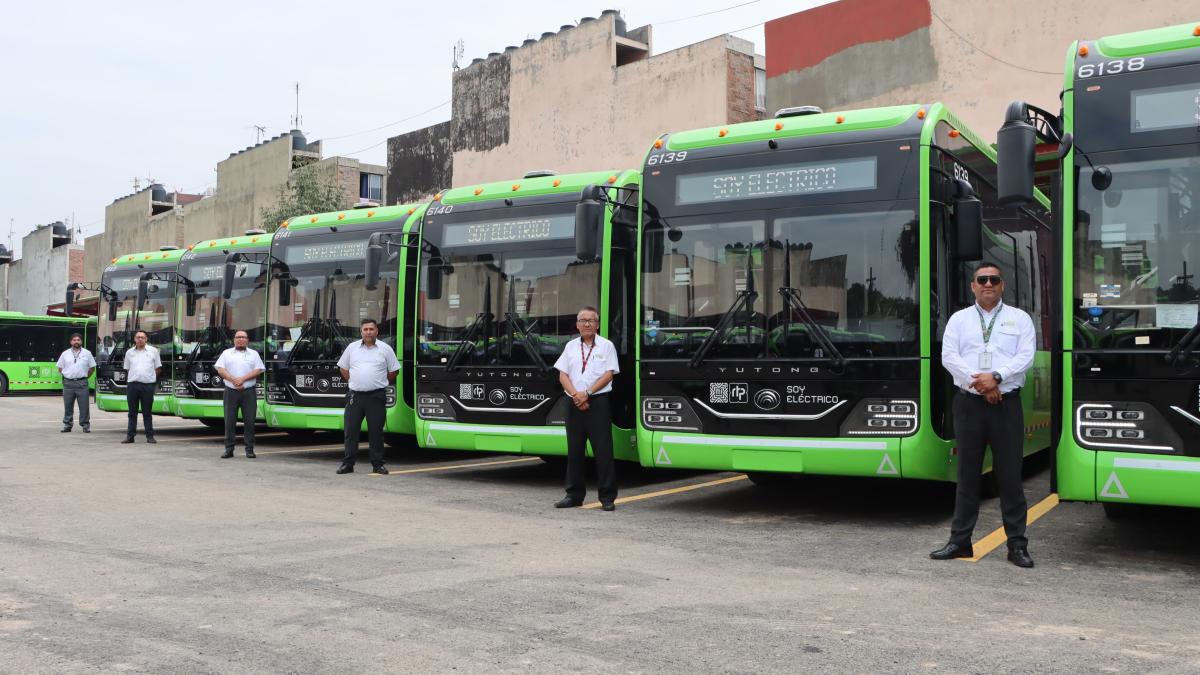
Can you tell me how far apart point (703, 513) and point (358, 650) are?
5126 millimetres

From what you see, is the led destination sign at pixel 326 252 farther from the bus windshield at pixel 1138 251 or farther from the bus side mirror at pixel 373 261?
the bus windshield at pixel 1138 251

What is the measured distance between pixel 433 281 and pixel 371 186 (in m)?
31.9

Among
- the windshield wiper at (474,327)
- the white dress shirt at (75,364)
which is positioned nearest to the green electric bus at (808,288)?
the windshield wiper at (474,327)

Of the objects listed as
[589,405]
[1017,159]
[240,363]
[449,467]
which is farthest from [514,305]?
[1017,159]

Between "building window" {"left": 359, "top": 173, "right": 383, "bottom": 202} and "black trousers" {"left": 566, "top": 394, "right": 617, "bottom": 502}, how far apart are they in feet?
111

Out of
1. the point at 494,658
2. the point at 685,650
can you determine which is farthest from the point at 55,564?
the point at 685,650

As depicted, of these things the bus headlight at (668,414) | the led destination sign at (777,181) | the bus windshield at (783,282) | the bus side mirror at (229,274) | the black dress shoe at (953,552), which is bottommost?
the black dress shoe at (953,552)

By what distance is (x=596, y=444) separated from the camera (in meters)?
9.87

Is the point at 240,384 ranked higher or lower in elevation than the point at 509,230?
lower

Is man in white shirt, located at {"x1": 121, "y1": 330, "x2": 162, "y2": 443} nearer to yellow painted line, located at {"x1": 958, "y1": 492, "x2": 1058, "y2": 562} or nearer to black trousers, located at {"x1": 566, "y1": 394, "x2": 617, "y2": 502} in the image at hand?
black trousers, located at {"x1": 566, "y1": 394, "x2": 617, "y2": 502}

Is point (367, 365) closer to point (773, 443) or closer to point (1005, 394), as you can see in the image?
point (773, 443)

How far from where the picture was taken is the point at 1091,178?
7.07 metres

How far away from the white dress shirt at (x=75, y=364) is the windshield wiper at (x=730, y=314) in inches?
586

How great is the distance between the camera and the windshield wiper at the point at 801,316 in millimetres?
8602
